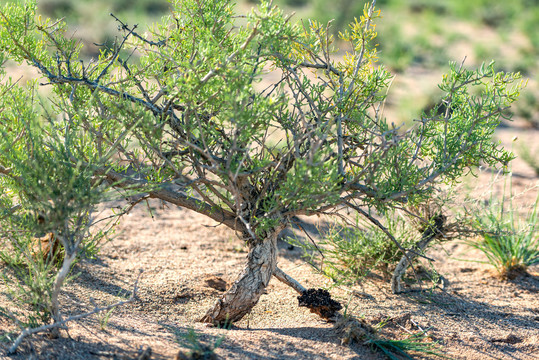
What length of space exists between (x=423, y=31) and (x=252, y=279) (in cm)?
1345

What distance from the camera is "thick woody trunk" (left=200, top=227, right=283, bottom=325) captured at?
3262 millimetres

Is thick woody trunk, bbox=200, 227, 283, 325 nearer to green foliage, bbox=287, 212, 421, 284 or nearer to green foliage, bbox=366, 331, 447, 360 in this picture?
green foliage, bbox=366, 331, 447, 360

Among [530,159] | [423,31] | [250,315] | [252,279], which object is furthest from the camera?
[423,31]

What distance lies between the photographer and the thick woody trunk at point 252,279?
3.26 m

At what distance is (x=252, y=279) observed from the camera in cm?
327

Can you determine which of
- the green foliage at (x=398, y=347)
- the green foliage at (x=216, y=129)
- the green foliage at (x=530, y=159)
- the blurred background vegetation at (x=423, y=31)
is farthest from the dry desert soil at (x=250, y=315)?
the blurred background vegetation at (x=423, y=31)

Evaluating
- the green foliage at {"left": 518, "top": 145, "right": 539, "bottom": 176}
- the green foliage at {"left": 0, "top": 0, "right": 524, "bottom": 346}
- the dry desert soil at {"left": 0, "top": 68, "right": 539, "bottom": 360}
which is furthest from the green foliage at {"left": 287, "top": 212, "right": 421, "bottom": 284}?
the green foliage at {"left": 518, "top": 145, "right": 539, "bottom": 176}

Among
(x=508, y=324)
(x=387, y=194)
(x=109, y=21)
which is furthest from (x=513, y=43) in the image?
Answer: (x=387, y=194)

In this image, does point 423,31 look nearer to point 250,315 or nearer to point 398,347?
point 250,315

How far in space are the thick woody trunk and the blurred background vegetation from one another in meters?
6.76

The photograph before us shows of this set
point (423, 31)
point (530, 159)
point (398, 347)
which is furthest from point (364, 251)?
point (423, 31)

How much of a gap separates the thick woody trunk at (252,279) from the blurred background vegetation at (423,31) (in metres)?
6.76

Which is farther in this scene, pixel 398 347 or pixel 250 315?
pixel 250 315

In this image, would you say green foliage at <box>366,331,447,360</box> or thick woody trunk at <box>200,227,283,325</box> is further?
thick woody trunk at <box>200,227,283,325</box>
